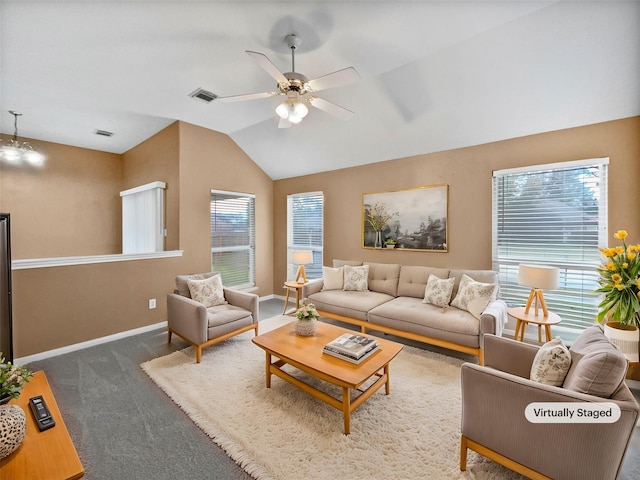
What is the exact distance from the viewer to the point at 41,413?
1548mm

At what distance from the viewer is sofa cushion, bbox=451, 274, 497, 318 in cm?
307

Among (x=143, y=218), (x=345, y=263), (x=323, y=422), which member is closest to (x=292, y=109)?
(x=323, y=422)

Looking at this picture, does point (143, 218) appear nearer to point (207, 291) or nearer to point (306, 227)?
point (207, 291)

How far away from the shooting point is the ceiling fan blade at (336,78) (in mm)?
1979

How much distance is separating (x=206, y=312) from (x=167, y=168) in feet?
8.87

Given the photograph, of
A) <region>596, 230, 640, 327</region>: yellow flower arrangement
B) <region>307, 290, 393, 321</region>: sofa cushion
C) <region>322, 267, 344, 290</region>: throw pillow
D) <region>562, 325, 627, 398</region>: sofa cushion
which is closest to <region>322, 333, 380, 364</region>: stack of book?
<region>307, 290, 393, 321</region>: sofa cushion

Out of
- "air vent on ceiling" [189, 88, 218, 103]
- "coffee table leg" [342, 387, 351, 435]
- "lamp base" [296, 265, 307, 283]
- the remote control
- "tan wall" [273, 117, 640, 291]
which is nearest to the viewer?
the remote control

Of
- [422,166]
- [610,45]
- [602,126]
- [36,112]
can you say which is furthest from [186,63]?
[602,126]

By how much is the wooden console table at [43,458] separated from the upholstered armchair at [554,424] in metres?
2.02

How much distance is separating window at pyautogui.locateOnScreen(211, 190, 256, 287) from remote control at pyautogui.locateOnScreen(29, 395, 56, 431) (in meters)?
3.20

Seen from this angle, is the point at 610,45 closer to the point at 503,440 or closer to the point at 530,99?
the point at 530,99

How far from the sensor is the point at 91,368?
2895mm

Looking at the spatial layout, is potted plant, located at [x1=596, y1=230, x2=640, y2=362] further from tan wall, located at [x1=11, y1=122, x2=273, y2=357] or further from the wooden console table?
tan wall, located at [x1=11, y1=122, x2=273, y2=357]

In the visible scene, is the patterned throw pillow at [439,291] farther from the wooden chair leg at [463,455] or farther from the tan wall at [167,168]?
the tan wall at [167,168]
